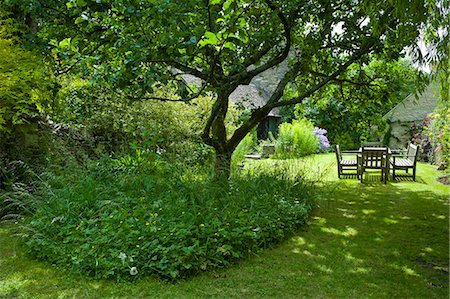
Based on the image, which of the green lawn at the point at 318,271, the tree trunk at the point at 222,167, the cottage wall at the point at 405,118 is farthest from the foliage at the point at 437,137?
the tree trunk at the point at 222,167

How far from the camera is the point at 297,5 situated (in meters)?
6.19

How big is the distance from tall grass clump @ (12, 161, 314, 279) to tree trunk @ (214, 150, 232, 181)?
0.90 ft

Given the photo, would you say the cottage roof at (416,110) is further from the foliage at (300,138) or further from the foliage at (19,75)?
the foliage at (19,75)

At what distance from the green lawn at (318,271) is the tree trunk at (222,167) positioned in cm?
158

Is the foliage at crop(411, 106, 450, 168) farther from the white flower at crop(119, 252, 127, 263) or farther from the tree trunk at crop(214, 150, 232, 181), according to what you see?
the white flower at crop(119, 252, 127, 263)

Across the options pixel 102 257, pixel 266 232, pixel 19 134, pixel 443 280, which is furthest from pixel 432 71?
pixel 19 134

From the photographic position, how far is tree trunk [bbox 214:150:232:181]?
6.21 meters

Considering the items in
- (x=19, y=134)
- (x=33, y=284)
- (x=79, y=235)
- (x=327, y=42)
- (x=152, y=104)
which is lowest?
(x=33, y=284)

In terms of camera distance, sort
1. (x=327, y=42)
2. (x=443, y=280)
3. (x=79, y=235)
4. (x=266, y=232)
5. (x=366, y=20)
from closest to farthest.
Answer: (x=443, y=280) < (x=79, y=235) < (x=266, y=232) < (x=366, y=20) < (x=327, y=42)

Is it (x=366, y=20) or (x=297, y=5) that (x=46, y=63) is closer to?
(x=297, y=5)

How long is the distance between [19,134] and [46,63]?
4.84ft

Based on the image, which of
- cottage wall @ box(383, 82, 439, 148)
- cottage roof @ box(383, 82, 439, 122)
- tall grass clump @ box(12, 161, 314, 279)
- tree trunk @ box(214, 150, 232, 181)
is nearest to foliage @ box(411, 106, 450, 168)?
cottage wall @ box(383, 82, 439, 148)

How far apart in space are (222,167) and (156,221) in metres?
2.14

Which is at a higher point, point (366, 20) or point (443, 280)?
point (366, 20)
